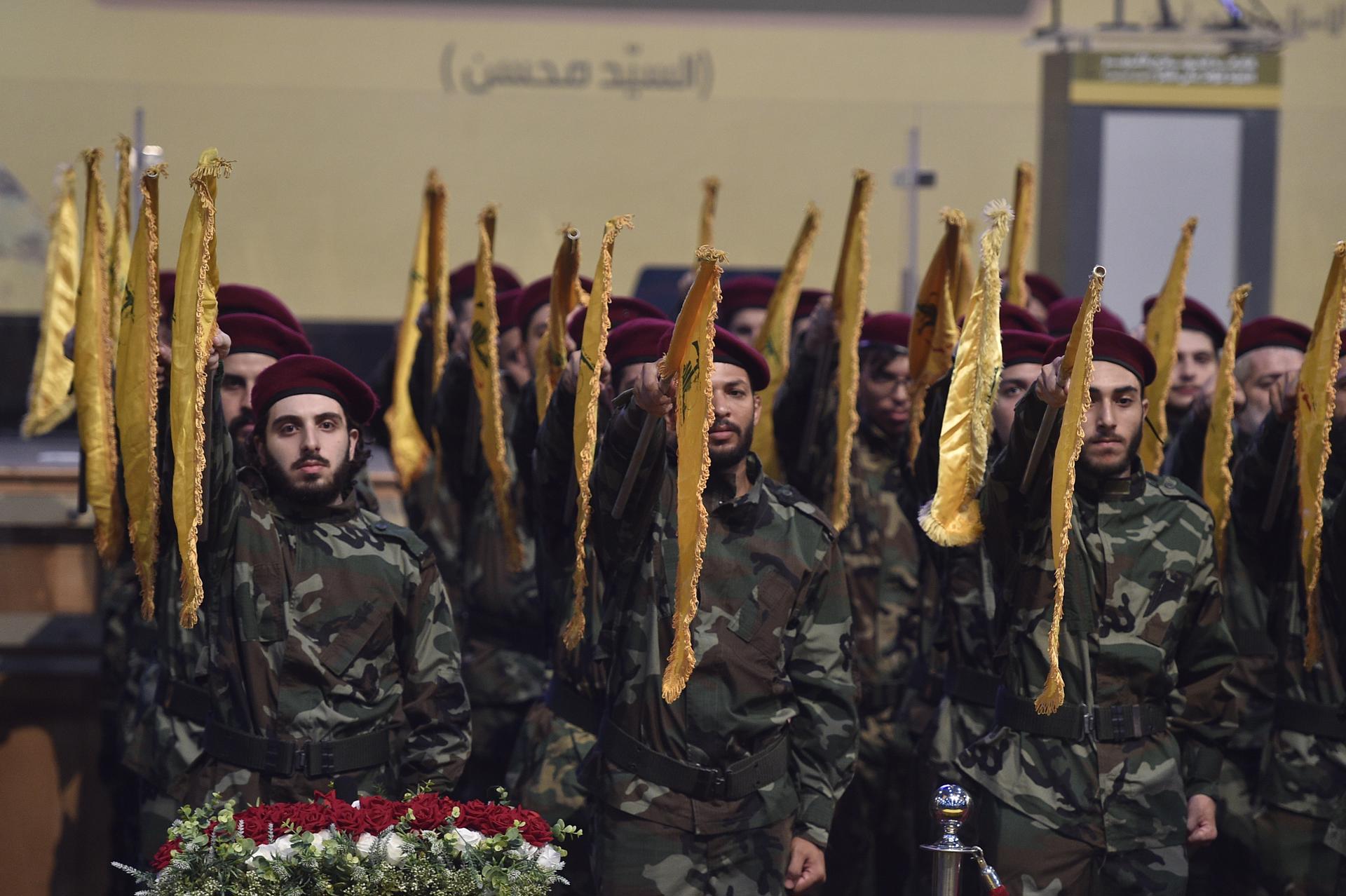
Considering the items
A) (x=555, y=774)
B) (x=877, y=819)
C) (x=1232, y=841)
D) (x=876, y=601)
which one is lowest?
(x=877, y=819)

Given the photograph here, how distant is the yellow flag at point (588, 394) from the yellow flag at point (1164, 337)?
1845mm

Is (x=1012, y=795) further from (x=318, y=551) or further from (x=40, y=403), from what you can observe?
(x=40, y=403)

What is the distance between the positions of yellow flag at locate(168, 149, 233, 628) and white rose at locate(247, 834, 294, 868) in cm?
93

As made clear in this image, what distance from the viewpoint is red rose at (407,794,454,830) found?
2904 millimetres

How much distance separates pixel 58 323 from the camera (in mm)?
5594

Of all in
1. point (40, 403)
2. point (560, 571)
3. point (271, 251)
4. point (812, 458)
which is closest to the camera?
point (560, 571)

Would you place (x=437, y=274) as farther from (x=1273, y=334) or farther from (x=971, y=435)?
(x=1273, y=334)

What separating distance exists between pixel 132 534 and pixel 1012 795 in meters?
1.99

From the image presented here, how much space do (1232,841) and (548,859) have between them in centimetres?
224

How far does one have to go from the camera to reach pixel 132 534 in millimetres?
3896

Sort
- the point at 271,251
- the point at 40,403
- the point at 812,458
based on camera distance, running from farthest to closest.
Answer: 1. the point at 271,251
2. the point at 40,403
3. the point at 812,458

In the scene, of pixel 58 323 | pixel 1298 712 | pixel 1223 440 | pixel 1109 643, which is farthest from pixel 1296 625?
pixel 58 323

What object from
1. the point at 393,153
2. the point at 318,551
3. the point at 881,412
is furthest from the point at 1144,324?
the point at 393,153

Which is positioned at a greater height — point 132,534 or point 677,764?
point 132,534
